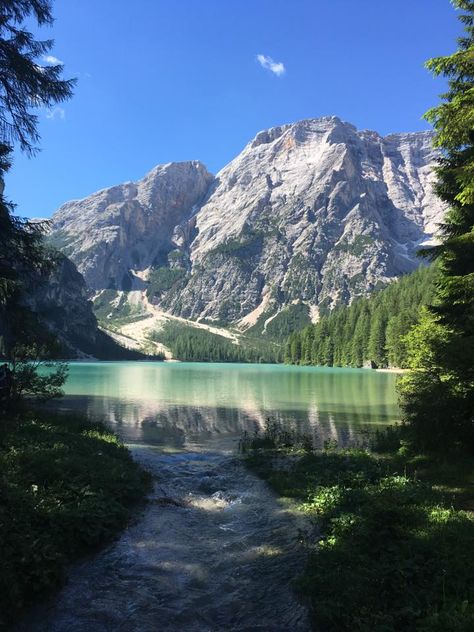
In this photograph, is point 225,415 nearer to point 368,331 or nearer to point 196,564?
point 196,564

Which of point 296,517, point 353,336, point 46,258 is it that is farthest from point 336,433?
point 353,336

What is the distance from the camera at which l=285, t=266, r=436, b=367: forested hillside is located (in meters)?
131

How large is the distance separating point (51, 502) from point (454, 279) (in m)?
12.3

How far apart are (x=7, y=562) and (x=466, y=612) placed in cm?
687

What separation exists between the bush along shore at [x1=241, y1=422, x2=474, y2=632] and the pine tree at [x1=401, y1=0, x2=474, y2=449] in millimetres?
1882

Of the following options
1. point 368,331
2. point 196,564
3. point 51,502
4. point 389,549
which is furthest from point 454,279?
point 368,331

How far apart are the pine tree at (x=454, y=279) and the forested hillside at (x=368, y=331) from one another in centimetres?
9824

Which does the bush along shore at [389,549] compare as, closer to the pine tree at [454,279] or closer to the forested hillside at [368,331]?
the pine tree at [454,279]

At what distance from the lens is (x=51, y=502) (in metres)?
9.84

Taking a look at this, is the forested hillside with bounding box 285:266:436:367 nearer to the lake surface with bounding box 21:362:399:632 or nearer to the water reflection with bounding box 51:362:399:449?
the water reflection with bounding box 51:362:399:449

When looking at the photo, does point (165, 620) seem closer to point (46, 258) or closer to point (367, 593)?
point (367, 593)

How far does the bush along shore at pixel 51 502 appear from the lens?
7441 mm

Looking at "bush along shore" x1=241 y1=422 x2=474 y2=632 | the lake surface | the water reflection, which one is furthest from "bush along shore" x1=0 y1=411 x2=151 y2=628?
the water reflection

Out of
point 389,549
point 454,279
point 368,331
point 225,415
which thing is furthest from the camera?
point 368,331
